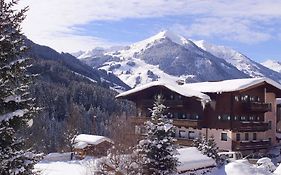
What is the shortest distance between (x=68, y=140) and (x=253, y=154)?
1900cm

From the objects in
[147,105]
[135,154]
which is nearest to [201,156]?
[135,154]

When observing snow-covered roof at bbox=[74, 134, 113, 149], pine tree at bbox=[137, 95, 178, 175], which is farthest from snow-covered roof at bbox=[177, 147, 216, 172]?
snow-covered roof at bbox=[74, 134, 113, 149]

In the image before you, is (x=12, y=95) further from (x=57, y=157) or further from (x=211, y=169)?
(x=57, y=157)

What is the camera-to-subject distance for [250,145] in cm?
4353

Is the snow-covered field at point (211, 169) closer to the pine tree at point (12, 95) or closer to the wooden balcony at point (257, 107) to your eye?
the wooden balcony at point (257, 107)

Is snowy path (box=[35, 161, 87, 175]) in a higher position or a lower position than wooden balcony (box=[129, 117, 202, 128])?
lower

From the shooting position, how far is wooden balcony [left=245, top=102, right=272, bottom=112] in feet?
144

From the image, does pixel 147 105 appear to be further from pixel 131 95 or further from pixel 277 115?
pixel 277 115

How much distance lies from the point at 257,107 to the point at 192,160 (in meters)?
13.7

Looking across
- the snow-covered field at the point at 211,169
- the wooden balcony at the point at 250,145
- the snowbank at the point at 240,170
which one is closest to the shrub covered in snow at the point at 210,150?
the snow-covered field at the point at 211,169

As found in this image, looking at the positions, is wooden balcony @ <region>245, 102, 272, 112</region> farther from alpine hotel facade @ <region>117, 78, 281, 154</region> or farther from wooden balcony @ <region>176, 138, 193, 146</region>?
wooden balcony @ <region>176, 138, 193, 146</region>

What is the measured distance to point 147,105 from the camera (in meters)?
48.1

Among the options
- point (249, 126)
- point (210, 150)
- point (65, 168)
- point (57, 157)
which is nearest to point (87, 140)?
point (57, 157)

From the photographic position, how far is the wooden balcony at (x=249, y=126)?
43.0m
